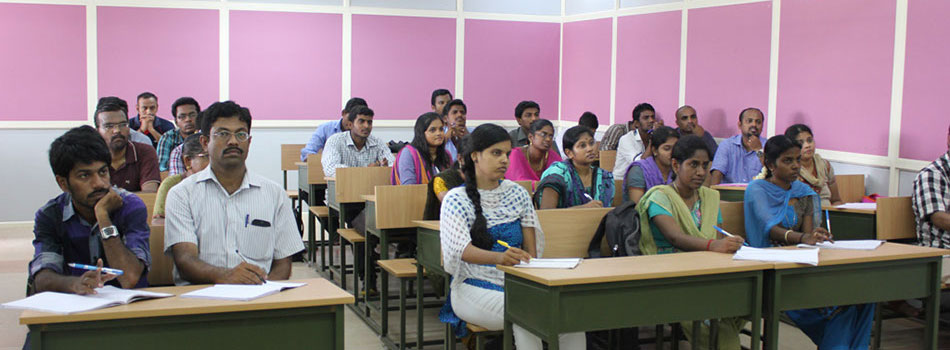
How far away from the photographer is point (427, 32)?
394 inches

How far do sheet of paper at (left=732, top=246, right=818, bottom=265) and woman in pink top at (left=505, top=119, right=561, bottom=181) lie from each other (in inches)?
67.6

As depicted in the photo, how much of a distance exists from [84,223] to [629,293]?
187 centimetres

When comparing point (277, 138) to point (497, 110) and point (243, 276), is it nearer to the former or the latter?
point (497, 110)

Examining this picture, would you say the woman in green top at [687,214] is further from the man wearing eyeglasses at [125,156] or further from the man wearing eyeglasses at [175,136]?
the man wearing eyeglasses at [175,136]

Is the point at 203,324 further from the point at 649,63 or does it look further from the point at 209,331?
the point at 649,63

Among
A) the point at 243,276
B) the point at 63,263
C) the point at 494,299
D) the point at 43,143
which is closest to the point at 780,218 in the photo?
the point at 494,299

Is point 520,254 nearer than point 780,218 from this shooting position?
Yes

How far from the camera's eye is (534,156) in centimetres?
507

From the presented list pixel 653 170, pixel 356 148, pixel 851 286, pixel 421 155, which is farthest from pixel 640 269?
pixel 356 148

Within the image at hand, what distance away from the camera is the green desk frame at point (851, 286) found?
3221mm

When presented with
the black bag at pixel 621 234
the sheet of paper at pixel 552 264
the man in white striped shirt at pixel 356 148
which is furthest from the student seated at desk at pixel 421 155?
the sheet of paper at pixel 552 264

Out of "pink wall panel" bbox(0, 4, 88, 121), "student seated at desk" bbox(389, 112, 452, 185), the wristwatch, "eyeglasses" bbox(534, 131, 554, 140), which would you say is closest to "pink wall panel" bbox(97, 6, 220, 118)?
"pink wall panel" bbox(0, 4, 88, 121)

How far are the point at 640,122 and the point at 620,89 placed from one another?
91 centimetres

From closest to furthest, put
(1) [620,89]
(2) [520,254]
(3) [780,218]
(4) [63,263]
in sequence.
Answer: (4) [63,263] → (2) [520,254] → (3) [780,218] → (1) [620,89]
